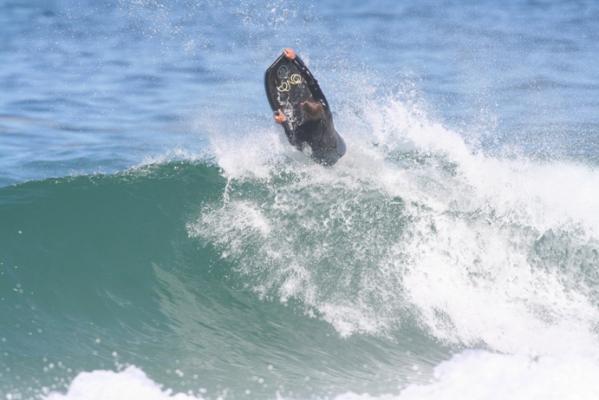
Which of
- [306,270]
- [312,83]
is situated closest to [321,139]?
[312,83]

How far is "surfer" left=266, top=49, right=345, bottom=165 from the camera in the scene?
11938mm

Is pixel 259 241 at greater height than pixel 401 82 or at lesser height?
lesser

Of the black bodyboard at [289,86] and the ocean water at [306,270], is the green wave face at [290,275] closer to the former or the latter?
the ocean water at [306,270]

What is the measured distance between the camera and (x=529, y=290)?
11.3m

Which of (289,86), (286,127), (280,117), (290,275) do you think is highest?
(289,86)

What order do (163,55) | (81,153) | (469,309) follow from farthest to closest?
1. (163,55)
2. (81,153)
3. (469,309)

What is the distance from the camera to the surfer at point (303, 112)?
11.9 metres

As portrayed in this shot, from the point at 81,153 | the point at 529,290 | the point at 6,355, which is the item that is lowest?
the point at 6,355

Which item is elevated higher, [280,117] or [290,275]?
[280,117]

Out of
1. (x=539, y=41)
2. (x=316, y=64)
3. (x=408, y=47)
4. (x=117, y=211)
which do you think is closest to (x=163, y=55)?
(x=316, y=64)

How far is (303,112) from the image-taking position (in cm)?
1188

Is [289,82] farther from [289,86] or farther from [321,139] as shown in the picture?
[321,139]

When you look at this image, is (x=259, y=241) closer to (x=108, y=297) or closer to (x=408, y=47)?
(x=108, y=297)

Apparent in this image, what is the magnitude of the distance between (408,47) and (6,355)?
19229 mm
